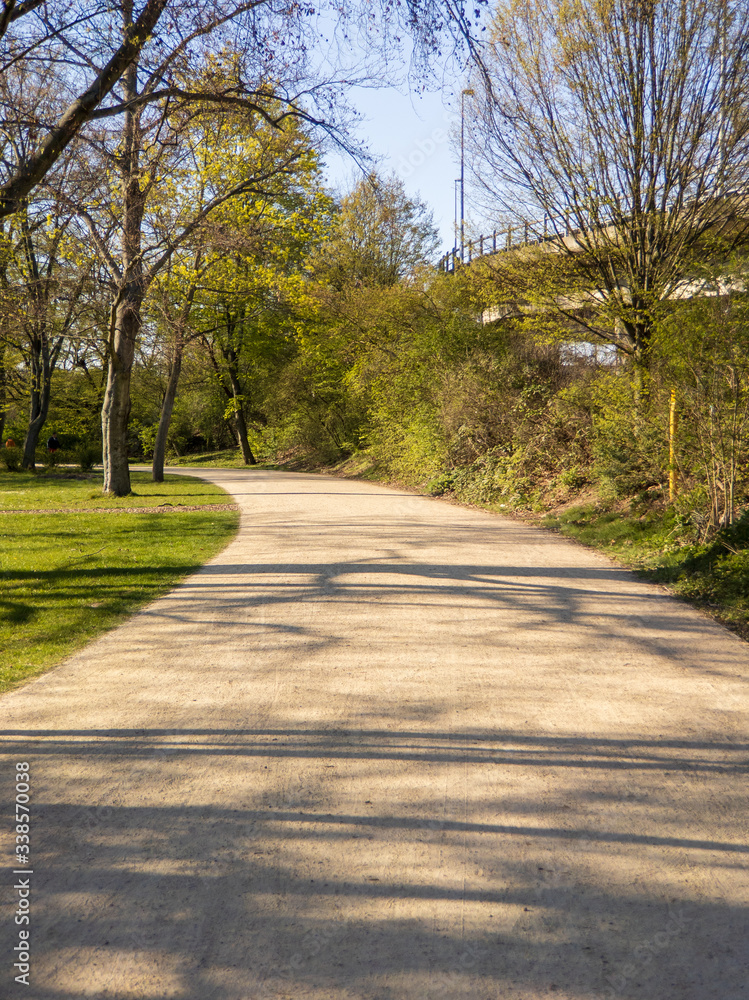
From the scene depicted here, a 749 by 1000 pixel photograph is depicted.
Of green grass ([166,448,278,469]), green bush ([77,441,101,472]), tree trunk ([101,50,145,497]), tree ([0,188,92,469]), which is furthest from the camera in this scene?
green grass ([166,448,278,469])

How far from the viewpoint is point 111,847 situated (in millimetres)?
3158

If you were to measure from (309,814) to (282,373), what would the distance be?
32.3 metres

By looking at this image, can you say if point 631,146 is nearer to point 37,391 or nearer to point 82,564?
point 82,564

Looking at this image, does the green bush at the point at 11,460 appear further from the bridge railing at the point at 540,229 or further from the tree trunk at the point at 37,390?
the bridge railing at the point at 540,229

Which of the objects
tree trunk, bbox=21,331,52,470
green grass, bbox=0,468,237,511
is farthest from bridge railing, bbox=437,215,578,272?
tree trunk, bbox=21,331,52,470

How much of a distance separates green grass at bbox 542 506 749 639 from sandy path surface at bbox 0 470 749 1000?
1.88 feet

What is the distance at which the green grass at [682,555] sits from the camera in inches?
284

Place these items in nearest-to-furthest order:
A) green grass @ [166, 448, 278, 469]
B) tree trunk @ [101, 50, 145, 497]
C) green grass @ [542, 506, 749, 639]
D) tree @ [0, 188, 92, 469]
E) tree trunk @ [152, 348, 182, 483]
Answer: green grass @ [542, 506, 749, 639]
tree @ [0, 188, 92, 469]
tree trunk @ [101, 50, 145, 497]
tree trunk @ [152, 348, 182, 483]
green grass @ [166, 448, 278, 469]

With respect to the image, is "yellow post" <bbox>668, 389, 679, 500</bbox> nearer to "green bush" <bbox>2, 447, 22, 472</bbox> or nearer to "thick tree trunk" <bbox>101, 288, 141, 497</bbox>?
"thick tree trunk" <bbox>101, 288, 141, 497</bbox>

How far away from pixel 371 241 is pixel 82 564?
2771 cm

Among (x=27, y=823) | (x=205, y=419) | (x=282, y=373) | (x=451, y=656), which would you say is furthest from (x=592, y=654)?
(x=205, y=419)

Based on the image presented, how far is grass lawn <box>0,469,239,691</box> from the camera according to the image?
641cm

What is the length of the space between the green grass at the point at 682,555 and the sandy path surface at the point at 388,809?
574 millimetres

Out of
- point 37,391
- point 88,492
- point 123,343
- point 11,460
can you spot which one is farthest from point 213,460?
point 123,343
